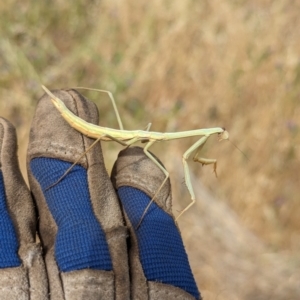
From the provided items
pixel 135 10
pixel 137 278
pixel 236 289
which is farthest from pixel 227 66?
pixel 137 278

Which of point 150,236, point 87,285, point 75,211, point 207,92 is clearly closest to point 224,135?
point 150,236

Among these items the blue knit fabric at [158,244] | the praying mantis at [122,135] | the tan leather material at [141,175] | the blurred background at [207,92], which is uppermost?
the blurred background at [207,92]

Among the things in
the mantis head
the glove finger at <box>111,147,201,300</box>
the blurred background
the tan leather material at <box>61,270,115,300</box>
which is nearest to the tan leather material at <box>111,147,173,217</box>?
the glove finger at <box>111,147,201,300</box>

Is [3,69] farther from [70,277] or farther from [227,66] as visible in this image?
[70,277]

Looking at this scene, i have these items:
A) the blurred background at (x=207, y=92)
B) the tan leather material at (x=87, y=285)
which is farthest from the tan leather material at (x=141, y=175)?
the blurred background at (x=207, y=92)

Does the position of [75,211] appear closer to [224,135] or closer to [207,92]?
[224,135]

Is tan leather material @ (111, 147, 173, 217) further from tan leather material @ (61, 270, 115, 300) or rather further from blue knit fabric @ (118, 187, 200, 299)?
tan leather material @ (61, 270, 115, 300)

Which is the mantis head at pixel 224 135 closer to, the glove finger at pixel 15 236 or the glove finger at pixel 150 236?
the glove finger at pixel 150 236
